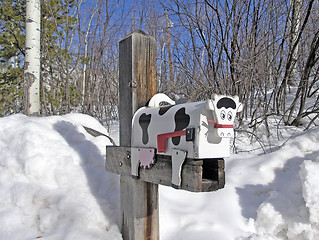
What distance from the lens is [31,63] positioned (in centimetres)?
335

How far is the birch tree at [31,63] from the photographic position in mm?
3330

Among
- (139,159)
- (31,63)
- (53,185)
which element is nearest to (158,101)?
(139,159)

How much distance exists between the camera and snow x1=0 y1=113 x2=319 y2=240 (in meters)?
1.66

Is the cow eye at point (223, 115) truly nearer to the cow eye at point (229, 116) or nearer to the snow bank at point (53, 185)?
the cow eye at point (229, 116)

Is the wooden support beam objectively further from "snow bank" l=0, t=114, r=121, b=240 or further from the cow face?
"snow bank" l=0, t=114, r=121, b=240

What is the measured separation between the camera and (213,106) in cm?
107

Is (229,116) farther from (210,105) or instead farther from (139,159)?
(139,159)

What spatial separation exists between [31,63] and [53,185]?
212 cm

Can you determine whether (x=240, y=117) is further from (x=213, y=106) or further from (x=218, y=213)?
(x=213, y=106)

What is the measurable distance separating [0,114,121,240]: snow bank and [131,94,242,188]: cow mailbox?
600 millimetres

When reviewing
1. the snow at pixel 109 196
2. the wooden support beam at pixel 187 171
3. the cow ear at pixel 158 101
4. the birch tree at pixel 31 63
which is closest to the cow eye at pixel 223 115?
the wooden support beam at pixel 187 171

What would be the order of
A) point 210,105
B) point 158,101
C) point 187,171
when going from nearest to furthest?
point 210,105 < point 187,171 < point 158,101

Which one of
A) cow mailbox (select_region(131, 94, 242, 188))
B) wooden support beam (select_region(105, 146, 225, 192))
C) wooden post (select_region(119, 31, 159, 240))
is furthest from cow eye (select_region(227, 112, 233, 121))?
wooden post (select_region(119, 31, 159, 240))

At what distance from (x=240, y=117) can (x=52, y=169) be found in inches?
99.8
